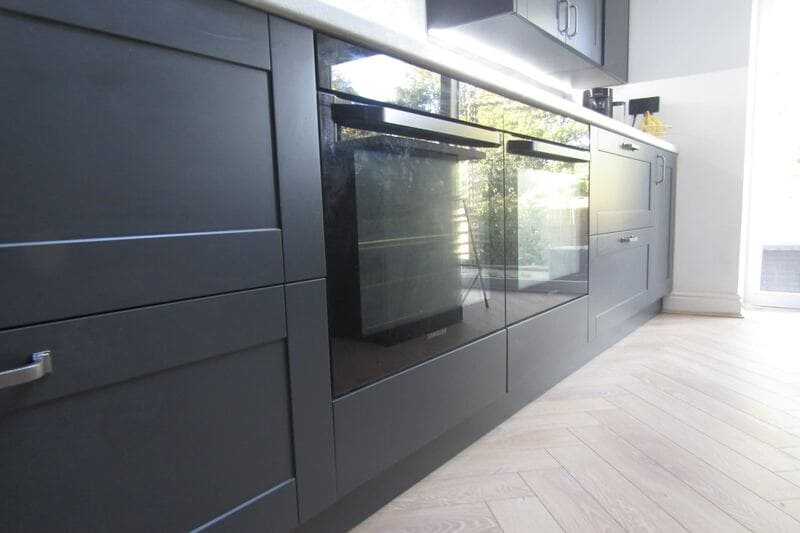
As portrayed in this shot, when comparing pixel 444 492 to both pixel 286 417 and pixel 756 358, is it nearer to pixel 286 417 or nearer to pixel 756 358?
pixel 286 417

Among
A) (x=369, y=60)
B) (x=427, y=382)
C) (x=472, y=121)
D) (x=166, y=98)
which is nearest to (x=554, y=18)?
(x=472, y=121)

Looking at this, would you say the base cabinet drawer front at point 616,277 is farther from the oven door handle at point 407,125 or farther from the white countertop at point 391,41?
the oven door handle at point 407,125

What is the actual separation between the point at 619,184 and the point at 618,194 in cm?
5

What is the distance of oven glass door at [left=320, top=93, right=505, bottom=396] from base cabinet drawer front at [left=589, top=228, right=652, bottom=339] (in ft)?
2.45

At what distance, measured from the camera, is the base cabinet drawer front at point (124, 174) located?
500 millimetres

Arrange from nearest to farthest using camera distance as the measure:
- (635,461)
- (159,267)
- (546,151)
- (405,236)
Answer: (159,267)
(405,236)
(635,461)
(546,151)

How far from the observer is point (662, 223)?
9.11 ft

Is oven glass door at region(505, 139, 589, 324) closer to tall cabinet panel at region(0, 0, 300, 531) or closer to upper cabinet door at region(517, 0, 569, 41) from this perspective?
upper cabinet door at region(517, 0, 569, 41)

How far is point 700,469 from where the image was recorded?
121 cm

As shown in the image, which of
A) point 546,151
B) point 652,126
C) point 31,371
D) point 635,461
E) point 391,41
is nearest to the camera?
point 31,371

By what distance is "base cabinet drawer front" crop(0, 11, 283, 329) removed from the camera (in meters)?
0.50

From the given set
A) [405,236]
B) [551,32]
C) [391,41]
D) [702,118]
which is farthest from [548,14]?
[702,118]

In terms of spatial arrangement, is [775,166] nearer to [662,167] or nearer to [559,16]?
[662,167]

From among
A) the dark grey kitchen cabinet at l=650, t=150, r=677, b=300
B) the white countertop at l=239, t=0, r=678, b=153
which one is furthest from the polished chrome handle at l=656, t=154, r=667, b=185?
the white countertop at l=239, t=0, r=678, b=153
